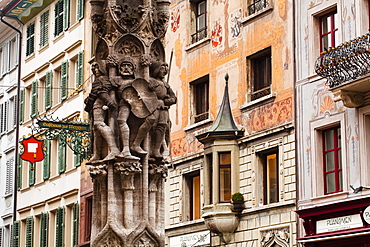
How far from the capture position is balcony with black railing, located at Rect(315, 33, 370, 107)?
74.0 ft

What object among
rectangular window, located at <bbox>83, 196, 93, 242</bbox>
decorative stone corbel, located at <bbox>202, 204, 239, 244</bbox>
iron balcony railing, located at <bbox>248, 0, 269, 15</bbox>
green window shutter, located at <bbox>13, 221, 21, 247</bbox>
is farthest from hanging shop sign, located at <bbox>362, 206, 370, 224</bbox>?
green window shutter, located at <bbox>13, 221, 21, 247</bbox>

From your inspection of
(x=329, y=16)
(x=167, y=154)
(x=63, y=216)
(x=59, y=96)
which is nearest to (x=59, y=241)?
(x=63, y=216)

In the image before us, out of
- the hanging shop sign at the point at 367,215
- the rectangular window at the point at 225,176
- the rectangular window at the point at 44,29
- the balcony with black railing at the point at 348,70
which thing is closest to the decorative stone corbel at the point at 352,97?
the balcony with black railing at the point at 348,70

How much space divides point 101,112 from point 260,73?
2149 centimetres

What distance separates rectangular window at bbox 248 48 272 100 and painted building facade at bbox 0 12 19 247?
22225 mm

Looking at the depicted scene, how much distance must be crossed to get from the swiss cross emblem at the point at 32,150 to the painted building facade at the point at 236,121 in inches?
230

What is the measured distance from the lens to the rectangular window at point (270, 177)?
27.6 meters

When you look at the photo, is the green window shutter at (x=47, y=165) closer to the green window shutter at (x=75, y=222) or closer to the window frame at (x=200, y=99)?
the green window shutter at (x=75, y=222)

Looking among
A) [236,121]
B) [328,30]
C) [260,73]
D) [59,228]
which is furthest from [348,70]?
[59,228]

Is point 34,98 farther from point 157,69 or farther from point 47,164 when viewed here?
point 157,69

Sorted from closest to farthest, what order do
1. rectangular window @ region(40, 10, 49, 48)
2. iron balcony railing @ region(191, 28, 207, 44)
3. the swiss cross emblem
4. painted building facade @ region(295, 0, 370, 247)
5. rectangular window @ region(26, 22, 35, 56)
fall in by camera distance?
painted building facade @ region(295, 0, 370, 247) → iron balcony railing @ region(191, 28, 207, 44) → the swiss cross emblem → rectangular window @ region(40, 10, 49, 48) → rectangular window @ region(26, 22, 35, 56)

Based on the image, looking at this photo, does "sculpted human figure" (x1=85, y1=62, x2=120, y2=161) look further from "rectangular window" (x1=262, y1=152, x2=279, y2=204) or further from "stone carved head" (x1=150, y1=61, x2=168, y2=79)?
"rectangular window" (x1=262, y1=152, x2=279, y2=204)

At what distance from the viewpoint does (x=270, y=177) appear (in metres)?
28.0

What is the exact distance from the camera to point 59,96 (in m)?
43.7
